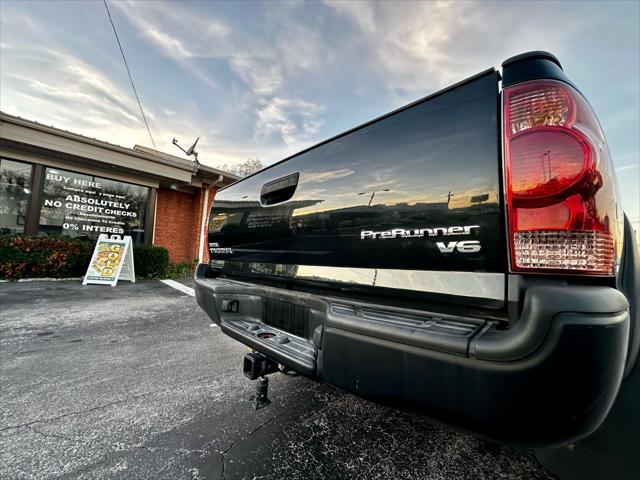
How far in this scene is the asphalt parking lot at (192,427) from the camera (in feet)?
4.92

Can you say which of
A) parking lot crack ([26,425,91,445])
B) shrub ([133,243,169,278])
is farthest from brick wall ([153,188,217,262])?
parking lot crack ([26,425,91,445])

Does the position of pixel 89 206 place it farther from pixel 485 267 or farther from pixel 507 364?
pixel 507 364

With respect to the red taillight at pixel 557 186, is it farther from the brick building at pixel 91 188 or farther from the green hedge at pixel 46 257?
the green hedge at pixel 46 257

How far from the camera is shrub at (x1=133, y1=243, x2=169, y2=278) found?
830 cm

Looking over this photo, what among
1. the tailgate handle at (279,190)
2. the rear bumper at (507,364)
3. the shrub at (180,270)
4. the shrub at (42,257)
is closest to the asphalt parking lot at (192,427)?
the rear bumper at (507,364)

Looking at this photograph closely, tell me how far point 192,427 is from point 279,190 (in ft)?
5.44

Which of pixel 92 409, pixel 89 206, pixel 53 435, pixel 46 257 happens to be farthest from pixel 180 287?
pixel 53 435

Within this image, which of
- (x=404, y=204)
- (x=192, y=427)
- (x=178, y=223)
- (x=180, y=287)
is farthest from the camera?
(x=178, y=223)

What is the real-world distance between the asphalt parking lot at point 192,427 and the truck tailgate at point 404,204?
1.03 meters

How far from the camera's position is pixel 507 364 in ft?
2.39

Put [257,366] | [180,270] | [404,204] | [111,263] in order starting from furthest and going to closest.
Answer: [180,270] < [111,263] < [257,366] < [404,204]

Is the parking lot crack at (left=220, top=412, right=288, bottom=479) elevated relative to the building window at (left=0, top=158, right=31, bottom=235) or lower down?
lower down

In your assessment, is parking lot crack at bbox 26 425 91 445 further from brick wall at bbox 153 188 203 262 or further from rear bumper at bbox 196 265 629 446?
brick wall at bbox 153 188 203 262

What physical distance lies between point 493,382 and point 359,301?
0.64 m
